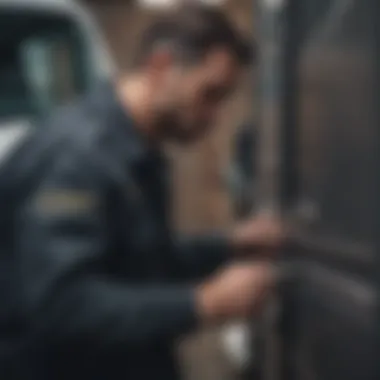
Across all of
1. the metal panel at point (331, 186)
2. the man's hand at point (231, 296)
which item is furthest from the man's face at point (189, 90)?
the man's hand at point (231, 296)

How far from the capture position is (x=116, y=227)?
92.0 inches

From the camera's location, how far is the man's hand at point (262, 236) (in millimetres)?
2732

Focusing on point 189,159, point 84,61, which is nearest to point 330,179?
point 84,61

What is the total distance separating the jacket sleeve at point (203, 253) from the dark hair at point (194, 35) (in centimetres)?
45

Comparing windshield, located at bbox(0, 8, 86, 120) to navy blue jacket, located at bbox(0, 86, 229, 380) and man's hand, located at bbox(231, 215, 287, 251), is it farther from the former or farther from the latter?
navy blue jacket, located at bbox(0, 86, 229, 380)

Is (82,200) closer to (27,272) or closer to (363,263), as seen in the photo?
(27,272)

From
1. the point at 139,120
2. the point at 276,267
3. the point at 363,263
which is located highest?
the point at 139,120

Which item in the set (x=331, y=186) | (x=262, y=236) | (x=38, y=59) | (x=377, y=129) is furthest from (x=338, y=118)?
(x=38, y=59)

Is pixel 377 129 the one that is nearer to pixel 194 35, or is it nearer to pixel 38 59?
pixel 194 35

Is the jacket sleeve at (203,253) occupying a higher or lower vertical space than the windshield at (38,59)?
lower

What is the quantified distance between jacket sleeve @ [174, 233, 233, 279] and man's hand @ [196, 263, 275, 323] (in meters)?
0.34

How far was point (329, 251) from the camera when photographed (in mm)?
2305

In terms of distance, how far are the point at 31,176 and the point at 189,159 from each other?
18.6ft

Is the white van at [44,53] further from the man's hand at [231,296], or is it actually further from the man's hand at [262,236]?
the man's hand at [231,296]
